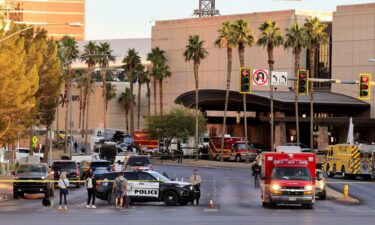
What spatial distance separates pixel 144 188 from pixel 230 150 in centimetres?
5823

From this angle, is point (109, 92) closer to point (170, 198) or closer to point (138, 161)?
point (138, 161)

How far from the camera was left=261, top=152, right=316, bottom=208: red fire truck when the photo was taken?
1534 inches

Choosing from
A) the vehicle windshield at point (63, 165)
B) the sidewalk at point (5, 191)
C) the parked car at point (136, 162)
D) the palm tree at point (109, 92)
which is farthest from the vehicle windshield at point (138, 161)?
the palm tree at point (109, 92)

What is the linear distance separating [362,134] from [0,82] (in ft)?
233

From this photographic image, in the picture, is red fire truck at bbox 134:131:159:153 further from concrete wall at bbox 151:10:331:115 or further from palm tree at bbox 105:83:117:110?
palm tree at bbox 105:83:117:110

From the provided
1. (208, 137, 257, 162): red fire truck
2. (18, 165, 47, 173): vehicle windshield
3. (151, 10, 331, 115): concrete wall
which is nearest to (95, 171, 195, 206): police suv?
(18, 165, 47, 173): vehicle windshield

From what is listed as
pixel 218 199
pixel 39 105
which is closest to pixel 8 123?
pixel 39 105

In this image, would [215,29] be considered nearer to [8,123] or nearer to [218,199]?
[8,123]

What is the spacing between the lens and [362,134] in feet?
380

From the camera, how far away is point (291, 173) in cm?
3978

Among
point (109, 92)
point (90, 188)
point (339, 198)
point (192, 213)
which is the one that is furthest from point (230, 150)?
point (109, 92)

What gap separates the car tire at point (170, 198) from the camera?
4186 centimetres

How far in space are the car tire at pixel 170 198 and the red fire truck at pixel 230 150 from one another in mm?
54521

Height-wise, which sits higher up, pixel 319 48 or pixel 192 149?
pixel 319 48
